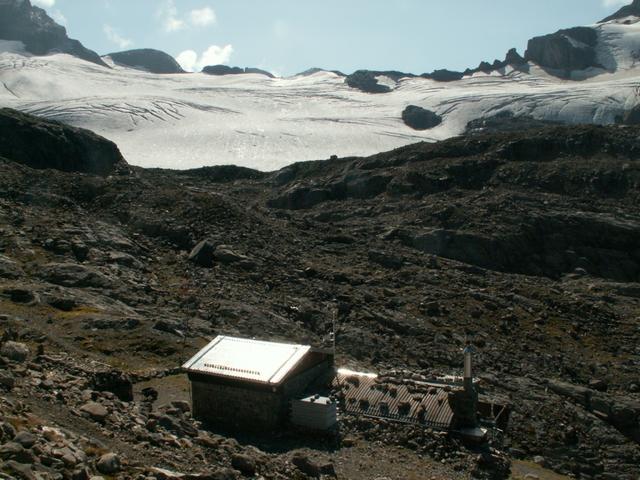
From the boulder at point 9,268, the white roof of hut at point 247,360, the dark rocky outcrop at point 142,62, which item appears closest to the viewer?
the white roof of hut at point 247,360

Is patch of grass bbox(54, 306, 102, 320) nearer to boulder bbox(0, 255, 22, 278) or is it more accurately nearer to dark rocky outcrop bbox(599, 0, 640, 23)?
boulder bbox(0, 255, 22, 278)

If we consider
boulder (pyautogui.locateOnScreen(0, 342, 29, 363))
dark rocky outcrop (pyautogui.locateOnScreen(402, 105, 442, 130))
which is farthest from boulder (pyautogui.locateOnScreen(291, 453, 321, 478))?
dark rocky outcrop (pyautogui.locateOnScreen(402, 105, 442, 130))

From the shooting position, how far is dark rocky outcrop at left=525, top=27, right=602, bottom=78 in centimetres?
15238

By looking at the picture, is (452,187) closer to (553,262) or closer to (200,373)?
(553,262)

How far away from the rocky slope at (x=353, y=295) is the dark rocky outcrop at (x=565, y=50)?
97.5m

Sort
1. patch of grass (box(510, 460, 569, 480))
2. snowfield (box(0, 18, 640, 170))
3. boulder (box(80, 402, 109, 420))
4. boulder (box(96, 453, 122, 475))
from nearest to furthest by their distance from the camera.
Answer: boulder (box(96, 453, 122, 475)) → boulder (box(80, 402, 109, 420)) → patch of grass (box(510, 460, 569, 480)) → snowfield (box(0, 18, 640, 170))

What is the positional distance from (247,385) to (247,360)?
0.93 m

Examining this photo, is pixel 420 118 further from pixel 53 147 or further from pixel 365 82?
pixel 53 147

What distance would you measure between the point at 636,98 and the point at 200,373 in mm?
104984

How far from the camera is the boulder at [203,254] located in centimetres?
3750

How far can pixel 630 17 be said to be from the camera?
172 meters

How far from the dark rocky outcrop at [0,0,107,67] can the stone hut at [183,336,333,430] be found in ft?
537

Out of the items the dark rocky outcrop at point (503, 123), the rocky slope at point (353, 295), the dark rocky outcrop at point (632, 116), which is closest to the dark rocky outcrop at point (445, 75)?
the dark rocky outcrop at point (503, 123)

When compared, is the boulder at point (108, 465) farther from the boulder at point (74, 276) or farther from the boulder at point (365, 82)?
the boulder at point (365, 82)
